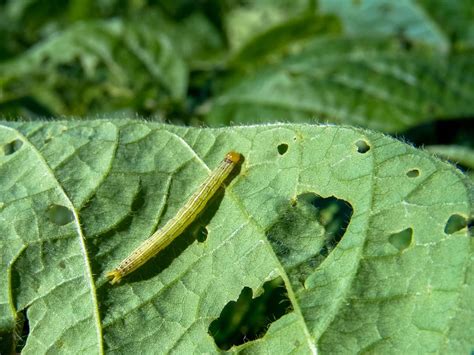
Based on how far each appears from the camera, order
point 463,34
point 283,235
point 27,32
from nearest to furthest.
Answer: point 283,235
point 463,34
point 27,32

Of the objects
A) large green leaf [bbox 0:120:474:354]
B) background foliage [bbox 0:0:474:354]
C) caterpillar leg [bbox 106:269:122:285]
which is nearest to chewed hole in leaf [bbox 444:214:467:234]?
large green leaf [bbox 0:120:474:354]

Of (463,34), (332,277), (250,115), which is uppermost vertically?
(332,277)

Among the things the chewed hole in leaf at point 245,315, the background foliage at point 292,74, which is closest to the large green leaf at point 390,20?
the background foliage at point 292,74

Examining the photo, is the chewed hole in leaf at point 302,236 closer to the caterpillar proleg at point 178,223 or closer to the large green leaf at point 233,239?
the large green leaf at point 233,239

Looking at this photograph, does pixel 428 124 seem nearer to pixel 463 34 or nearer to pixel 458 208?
pixel 463 34

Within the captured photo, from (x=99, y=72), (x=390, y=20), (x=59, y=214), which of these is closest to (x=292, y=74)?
(x=390, y=20)

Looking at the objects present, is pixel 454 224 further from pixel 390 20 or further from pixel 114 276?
pixel 390 20

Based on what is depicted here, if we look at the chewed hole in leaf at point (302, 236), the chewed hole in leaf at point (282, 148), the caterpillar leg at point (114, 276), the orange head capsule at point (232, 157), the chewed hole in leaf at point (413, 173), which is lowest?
the chewed hole in leaf at point (302, 236)

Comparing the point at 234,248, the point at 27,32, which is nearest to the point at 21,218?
the point at 234,248
